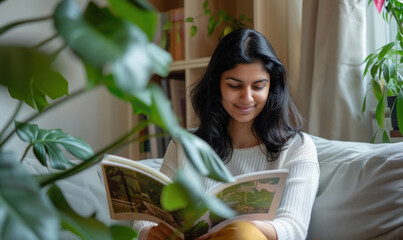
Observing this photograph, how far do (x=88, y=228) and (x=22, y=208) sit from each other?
0.32 feet

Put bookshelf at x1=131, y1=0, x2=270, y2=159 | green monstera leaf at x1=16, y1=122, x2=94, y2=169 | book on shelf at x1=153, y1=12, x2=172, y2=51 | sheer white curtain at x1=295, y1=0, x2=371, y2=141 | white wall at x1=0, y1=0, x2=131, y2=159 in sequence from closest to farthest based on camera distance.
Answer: green monstera leaf at x1=16, y1=122, x2=94, y2=169 → sheer white curtain at x1=295, y1=0, x2=371, y2=141 → white wall at x1=0, y1=0, x2=131, y2=159 → bookshelf at x1=131, y1=0, x2=270, y2=159 → book on shelf at x1=153, y1=12, x2=172, y2=51

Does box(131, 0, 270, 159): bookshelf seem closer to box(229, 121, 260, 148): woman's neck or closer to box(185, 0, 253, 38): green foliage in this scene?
box(185, 0, 253, 38): green foliage

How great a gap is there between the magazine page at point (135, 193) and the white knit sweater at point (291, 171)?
323 mm

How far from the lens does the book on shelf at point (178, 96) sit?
7.90 feet

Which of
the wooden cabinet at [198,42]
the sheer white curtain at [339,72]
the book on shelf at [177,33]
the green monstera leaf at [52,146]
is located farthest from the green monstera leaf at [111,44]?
the book on shelf at [177,33]

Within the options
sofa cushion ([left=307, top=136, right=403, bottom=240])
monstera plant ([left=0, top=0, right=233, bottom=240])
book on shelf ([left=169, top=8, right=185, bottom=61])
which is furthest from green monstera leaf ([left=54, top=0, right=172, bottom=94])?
book on shelf ([left=169, top=8, right=185, bottom=61])

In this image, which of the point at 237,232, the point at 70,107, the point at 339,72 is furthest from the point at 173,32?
the point at 237,232

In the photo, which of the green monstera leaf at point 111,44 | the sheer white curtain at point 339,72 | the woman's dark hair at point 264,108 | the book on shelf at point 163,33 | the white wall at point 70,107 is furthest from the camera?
the book on shelf at point 163,33

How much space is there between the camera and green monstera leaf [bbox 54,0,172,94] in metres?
0.36

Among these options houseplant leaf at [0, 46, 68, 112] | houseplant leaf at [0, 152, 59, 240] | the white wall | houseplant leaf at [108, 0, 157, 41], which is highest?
houseplant leaf at [108, 0, 157, 41]

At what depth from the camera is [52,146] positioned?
0.93 meters

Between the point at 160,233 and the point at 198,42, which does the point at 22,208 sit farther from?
the point at 198,42

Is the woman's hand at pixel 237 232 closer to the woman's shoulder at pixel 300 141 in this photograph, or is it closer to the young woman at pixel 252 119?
the young woman at pixel 252 119

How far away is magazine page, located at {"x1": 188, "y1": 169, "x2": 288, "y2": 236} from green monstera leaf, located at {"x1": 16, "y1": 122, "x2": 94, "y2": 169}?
0.27 meters
